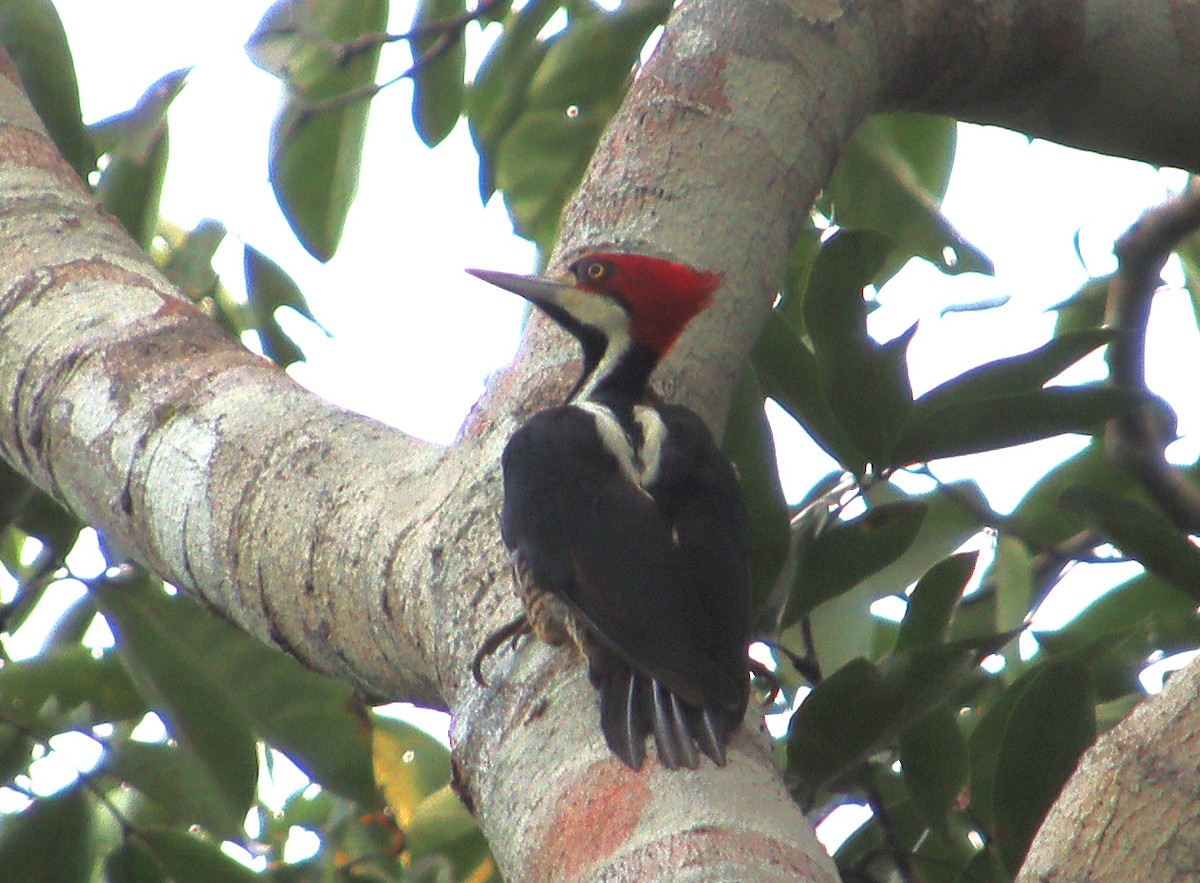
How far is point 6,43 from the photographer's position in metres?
2.66

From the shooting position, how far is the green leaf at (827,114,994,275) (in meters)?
2.59

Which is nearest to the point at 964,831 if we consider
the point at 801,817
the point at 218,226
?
the point at 801,817

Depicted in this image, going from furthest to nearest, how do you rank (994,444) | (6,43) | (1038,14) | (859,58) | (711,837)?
1. (6,43)
2. (1038,14)
3. (859,58)
4. (994,444)
5. (711,837)

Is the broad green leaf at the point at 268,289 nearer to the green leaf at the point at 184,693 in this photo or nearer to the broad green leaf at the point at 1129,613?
the green leaf at the point at 184,693

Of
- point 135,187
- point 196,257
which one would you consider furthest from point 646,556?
point 135,187

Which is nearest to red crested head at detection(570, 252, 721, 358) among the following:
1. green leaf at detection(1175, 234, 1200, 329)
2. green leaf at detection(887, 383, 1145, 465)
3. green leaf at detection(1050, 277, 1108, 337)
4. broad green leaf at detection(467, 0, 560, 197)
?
green leaf at detection(887, 383, 1145, 465)

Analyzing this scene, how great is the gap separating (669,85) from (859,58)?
30 cm

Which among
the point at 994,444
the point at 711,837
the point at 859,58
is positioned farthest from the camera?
the point at 859,58

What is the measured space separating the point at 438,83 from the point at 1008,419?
4.01 ft

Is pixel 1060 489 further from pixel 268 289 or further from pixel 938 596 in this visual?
pixel 268 289

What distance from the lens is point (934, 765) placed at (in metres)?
1.97

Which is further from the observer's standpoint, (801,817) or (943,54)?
(943,54)

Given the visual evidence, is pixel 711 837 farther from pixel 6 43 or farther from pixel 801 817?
pixel 6 43

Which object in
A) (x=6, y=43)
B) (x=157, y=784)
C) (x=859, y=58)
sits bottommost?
(x=157, y=784)
